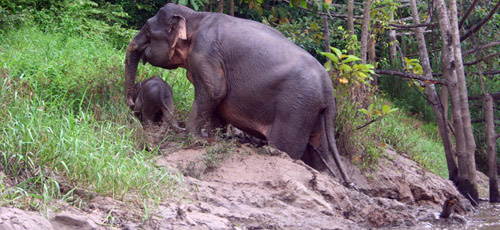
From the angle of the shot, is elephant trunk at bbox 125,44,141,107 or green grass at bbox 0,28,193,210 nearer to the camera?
green grass at bbox 0,28,193,210

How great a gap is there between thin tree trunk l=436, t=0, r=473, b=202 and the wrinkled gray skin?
153cm

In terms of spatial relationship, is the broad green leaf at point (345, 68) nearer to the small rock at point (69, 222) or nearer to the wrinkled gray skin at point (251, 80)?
the wrinkled gray skin at point (251, 80)

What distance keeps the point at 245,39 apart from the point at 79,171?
2878 mm

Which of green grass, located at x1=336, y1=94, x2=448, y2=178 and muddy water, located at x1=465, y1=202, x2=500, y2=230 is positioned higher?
green grass, located at x1=336, y1=94, x2=448, y2=178

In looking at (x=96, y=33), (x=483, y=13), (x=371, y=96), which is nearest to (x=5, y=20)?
(x=96, y=33)

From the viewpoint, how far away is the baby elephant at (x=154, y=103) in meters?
7.52

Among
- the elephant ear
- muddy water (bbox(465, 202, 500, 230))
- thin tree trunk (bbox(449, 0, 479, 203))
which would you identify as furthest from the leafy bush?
muddy water (bbox(465, 202, 500, 230))

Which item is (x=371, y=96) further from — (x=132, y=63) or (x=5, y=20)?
(x=5, y=20)

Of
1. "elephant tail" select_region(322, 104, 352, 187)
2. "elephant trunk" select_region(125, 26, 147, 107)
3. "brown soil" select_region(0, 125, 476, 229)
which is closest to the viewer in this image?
"brown soil" select_region(0, 125, 476, 229)

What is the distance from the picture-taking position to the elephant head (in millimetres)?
7254

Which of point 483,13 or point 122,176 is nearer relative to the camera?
point 122,176

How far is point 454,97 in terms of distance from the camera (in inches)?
305

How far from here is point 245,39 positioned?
23.1ft

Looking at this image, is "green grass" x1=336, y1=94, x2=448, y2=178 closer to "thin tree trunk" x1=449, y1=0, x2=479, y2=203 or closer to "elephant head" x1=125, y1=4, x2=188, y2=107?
"thin tree trunk" x1=449, y1=0, x2=479, y2=203
